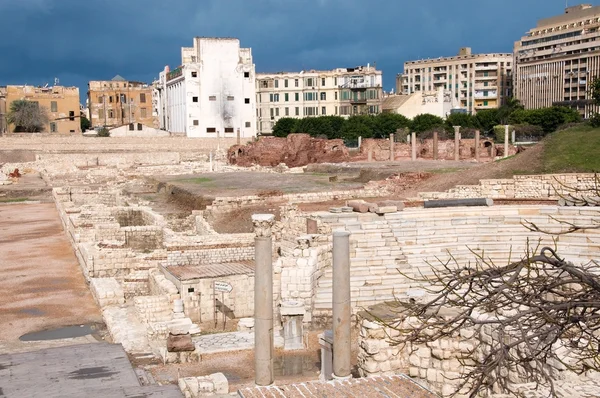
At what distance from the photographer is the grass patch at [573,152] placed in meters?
26.8

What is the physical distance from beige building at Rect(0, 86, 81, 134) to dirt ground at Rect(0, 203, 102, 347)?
5103 cm

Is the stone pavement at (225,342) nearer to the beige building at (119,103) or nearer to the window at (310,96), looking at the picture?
the window at (310,96)

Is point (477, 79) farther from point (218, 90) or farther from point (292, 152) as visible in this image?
point (292, 152)

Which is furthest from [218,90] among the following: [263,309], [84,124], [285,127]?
[263,309]

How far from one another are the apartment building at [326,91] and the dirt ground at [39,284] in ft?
190

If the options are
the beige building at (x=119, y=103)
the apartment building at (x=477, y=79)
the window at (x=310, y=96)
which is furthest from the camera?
the apartment building at (x=477, y=79)

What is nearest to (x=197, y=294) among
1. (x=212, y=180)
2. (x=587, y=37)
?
(x=212, y=180)

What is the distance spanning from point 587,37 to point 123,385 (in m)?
93.0

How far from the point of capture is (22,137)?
6594 centimetres

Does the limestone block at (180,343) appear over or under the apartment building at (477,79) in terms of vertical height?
under

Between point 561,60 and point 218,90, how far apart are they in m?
48.3

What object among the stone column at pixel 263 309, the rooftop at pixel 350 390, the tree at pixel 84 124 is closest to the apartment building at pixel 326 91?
the tree at pixel 84 124

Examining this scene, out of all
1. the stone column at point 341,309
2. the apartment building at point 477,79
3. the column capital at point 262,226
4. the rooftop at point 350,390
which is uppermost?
the apartment building at point 477,79

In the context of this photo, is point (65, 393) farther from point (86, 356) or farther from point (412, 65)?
point (412, 65)
